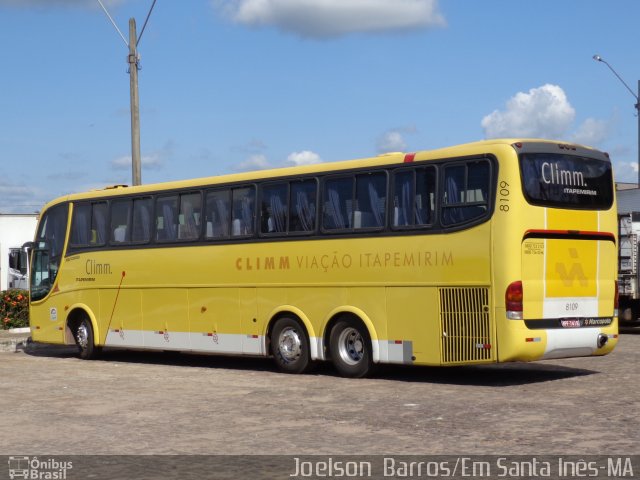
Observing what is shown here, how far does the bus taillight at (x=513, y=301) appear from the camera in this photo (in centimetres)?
1477

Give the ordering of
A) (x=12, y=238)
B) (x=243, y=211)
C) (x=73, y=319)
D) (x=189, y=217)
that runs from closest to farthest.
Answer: (x=243, y=211) < (x=189, y=217) < (x=73, y=319) < (x=12, y=238)

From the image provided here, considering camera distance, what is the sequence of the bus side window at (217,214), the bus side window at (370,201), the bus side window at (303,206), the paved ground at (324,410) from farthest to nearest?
1. the bus side window at (217,214)
2. the bus side window at (303,206)
3. the bus side window at (370,201)
4. the paved ground at (324,410)

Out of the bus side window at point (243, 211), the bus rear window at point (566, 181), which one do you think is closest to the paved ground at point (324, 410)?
the bus side window at point (243, 211)

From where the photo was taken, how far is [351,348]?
56.3ft

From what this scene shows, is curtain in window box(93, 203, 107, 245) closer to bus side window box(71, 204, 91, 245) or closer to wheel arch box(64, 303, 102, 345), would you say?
bus side window box(71, 204, 91, 245)

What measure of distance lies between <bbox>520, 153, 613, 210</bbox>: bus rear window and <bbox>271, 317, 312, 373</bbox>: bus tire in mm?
4608

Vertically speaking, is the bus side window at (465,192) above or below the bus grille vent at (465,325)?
above

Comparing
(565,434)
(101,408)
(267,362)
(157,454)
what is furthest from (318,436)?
(267,362)

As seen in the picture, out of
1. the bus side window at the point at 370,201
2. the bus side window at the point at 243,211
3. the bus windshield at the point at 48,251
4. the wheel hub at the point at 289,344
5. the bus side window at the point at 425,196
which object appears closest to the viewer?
the bus side window at the point at 425,196

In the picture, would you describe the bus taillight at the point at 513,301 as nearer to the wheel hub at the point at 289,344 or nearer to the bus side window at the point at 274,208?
the wheel hub at the point at 289,344

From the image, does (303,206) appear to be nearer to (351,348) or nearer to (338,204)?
(338,204)

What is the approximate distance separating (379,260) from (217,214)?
3.90m

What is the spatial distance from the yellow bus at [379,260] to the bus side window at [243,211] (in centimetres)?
2

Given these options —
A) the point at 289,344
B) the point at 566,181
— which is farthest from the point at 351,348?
the point at 566,181
